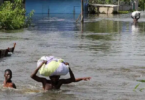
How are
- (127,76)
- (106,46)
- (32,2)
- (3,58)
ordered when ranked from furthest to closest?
(32,2) → (106,46) → (3,58) → (127,76)

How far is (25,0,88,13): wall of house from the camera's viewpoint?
67.9 meters

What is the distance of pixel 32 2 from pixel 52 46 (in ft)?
152

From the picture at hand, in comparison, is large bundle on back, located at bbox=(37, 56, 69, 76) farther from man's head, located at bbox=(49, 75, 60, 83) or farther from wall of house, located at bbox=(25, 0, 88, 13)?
wall of house, located at bbox=(25, 0, 88, 13)

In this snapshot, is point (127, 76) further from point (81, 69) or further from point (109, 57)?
point (109, 57)

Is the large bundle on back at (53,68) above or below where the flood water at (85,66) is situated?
above

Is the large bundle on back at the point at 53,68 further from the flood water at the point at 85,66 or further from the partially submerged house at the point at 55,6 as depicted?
the partially submerged house at the point at 55,6

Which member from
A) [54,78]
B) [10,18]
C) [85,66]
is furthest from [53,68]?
[10,18]

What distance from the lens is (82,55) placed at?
60.2 ft

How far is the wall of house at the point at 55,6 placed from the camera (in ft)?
223

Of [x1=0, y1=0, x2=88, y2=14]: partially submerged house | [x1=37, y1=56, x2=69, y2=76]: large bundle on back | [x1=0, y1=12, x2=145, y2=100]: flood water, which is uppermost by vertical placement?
[x1=37, y1=56, x2=69, y2=76]: large bundle on back

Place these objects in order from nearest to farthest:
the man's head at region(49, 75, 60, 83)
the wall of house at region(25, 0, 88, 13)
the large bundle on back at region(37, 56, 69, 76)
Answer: the large bundle on back at region(37, 56, 69, 76)
the man's head at region(49, 75, 60, 83)
the wall of house at region(25, 0, 88, 13)

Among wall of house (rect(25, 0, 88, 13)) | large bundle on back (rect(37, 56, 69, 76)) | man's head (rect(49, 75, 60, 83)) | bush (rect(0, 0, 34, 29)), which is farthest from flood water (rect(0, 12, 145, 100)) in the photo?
wall of house (rect(25, 0, 88, 13))

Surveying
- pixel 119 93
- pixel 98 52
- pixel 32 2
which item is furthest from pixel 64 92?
pixel 32 2

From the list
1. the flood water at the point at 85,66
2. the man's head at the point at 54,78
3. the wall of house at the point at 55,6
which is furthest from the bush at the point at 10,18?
the wall of house at the point at 55,6
